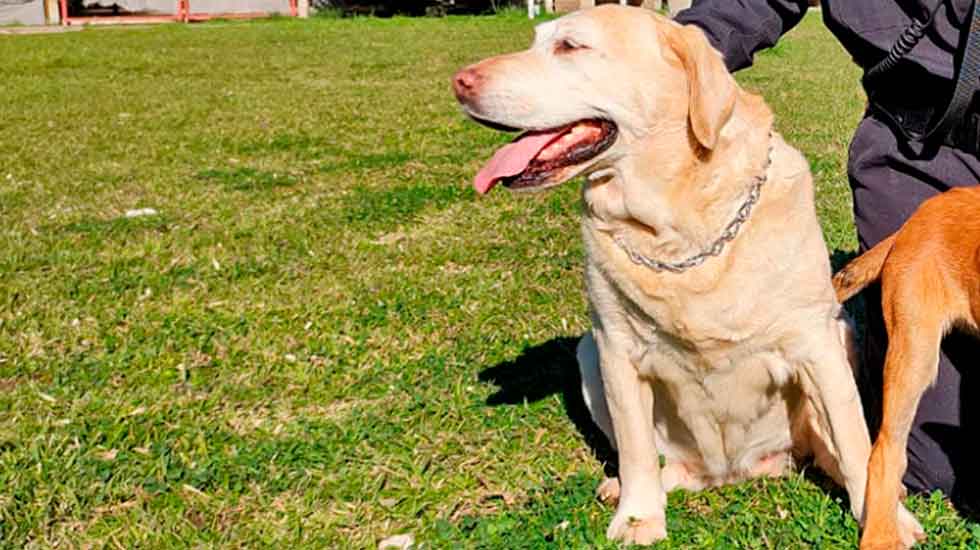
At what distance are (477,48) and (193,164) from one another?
11769 millimetres

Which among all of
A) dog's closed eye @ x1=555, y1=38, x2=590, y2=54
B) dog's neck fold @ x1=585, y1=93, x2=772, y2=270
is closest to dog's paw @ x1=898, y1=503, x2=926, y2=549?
dog's neck fold @ x1=585, y1=93, x2=772, y2=270

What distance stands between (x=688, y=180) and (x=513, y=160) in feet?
1.59

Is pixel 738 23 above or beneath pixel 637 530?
above

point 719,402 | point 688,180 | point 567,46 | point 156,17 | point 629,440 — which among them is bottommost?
point 156,17

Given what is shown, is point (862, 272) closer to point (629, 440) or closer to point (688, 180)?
point (688, 180)

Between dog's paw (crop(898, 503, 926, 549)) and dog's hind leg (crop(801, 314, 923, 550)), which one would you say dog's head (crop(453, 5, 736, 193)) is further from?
dog's paw (crop(898, 503, 926, 549))

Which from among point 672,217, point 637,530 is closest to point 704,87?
point 672,217

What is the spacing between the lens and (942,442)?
366cm

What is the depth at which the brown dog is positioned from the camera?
119 inches

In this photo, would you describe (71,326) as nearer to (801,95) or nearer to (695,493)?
(695,493)

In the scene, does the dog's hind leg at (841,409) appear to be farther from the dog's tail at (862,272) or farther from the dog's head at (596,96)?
the dog's head at (596,96)

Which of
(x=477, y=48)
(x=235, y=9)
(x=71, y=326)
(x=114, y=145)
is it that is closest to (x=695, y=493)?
(x=71, y=326)

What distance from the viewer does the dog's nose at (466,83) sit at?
117 inches

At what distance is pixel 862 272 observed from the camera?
344cm
